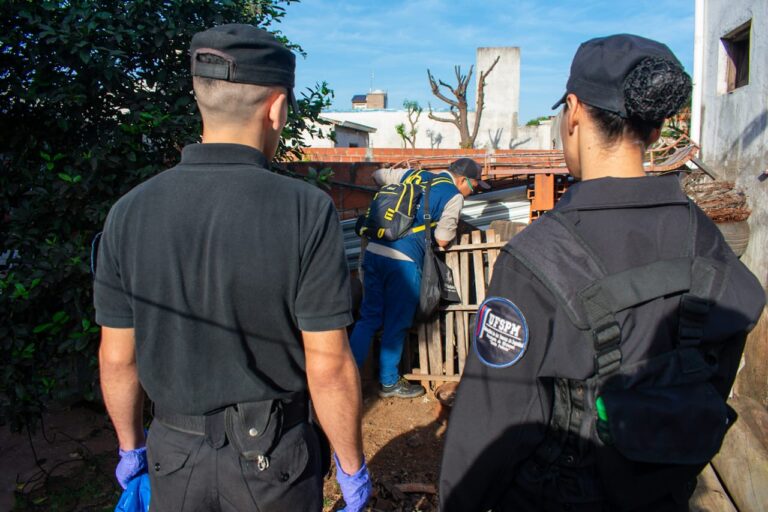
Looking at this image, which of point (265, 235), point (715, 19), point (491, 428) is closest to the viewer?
point (491, 428)

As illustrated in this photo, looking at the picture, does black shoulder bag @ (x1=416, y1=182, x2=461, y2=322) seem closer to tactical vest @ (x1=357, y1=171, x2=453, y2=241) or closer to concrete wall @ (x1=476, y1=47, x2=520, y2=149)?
tactical vest @ (x1=357, y1=171, x2=453, y2=241)

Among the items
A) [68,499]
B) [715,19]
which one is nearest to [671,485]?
[68,499]

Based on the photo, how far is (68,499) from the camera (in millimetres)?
3162

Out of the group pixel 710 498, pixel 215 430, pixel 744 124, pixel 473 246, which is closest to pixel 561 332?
pixel 215 430

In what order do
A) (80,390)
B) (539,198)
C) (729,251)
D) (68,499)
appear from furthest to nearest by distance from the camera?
1. (539,198)
2. (80,390)
3. (68,499)
4. (729,251)

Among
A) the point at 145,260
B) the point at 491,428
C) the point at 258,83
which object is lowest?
the point at 491,428

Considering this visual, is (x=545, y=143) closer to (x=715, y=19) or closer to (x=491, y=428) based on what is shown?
(x=715, y=19)

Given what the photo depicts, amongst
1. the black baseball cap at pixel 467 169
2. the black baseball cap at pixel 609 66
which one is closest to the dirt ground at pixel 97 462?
the black baseball cap at pixel 467 169

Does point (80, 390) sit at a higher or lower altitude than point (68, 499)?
higher

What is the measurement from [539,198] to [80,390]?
4.42 meters

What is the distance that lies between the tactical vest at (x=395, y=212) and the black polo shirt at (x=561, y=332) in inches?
120

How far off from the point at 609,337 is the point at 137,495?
5.17 ft

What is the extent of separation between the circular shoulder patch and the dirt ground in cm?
227

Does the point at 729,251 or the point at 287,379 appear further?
the point at 287,379
